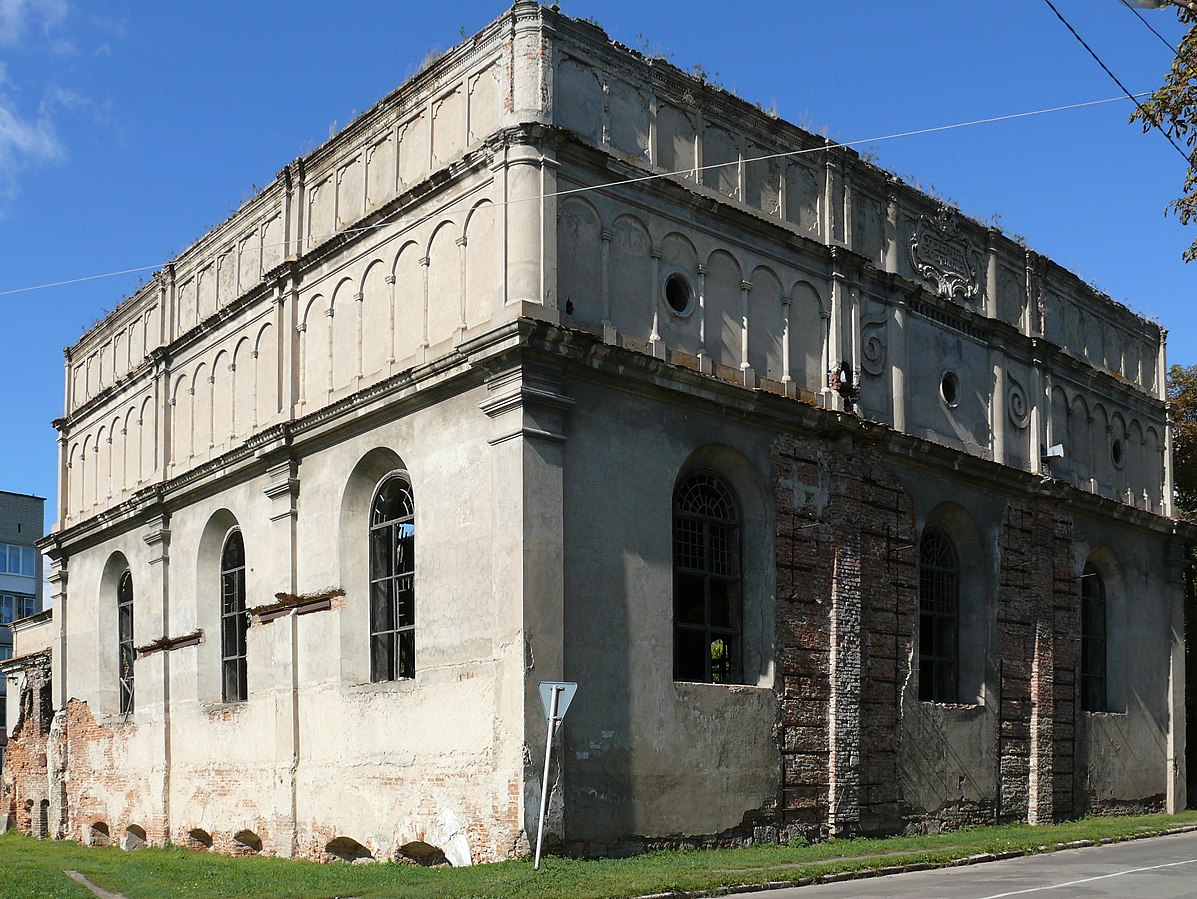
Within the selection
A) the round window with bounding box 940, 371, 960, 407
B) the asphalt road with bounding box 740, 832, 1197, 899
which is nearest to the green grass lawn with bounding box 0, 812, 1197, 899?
the asphalt road with bounding box 740, 832, 1197, 899

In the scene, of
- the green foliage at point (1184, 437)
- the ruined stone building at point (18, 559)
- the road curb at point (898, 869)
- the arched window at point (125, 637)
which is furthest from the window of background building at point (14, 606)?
the road curb at point (898, 869)

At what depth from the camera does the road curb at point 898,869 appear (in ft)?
51.2

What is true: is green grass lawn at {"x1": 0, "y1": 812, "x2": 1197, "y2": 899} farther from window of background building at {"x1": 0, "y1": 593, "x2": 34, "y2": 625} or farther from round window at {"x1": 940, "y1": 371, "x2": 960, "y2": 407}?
window of background building at {"x1": 0, "y1": 593, "x2": 34, "y2": 625}

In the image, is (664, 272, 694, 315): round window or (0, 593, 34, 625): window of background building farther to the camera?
(0, 593, 34, 625): window of background building

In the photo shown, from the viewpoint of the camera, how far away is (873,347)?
2495 centimetres

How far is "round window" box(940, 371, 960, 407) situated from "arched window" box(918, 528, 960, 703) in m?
2.57

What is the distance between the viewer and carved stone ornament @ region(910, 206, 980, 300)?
26.5 meters

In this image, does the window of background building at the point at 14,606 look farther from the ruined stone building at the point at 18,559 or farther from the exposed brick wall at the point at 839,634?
the exposed brick wall at the point at 839,634

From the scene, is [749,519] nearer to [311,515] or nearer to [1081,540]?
[311,515]

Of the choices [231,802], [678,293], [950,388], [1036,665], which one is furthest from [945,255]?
[231,802]

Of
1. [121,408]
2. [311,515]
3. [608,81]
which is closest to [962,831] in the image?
[311,515]

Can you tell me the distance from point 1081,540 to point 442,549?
51.9ft

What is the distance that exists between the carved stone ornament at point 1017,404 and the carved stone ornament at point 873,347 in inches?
174

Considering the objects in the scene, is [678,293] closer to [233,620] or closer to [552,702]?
[552,702]
